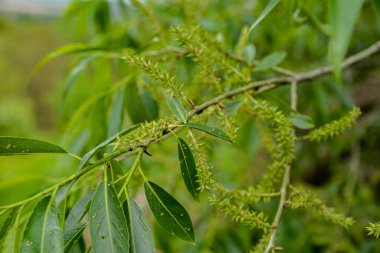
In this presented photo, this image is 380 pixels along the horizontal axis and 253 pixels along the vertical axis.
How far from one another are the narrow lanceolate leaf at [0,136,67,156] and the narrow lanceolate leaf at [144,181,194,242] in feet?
0.42

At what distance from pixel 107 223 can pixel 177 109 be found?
148mm

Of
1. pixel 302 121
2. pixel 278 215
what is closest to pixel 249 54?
pixel 302 121

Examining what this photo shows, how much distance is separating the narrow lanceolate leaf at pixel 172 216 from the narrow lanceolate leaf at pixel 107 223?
58 mm

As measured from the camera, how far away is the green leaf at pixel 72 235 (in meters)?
0.52

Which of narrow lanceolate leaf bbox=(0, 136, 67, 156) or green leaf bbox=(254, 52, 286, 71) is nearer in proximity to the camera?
narrow lanceolate leaf bbox=(0, 136, 67, 156)

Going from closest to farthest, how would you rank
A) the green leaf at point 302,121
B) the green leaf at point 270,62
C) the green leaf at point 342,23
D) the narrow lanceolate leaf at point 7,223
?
the green leaf at point 342,23 < the narrow lanceolate leaf at point 7,223 < the green leaf at point 302,121 < the green leaf at point 270,62

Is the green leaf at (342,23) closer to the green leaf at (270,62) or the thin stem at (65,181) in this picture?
the thin stem at (65,181)

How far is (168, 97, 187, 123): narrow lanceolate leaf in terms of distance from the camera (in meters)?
0.54

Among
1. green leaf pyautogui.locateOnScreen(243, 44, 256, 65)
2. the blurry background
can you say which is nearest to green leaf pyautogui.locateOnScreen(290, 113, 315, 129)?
the blurry background

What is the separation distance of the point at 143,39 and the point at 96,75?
0.34 meters

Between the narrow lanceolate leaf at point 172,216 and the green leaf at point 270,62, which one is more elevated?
the green leaf at point 270,62

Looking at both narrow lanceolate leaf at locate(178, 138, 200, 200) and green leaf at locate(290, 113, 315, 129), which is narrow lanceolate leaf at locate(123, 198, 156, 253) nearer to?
narrow lanceolate leaf at locate(178, 138, 200, 200)

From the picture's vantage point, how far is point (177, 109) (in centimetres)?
54

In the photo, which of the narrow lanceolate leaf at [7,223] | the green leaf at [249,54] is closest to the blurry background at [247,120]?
the green leaf at [249,54]
